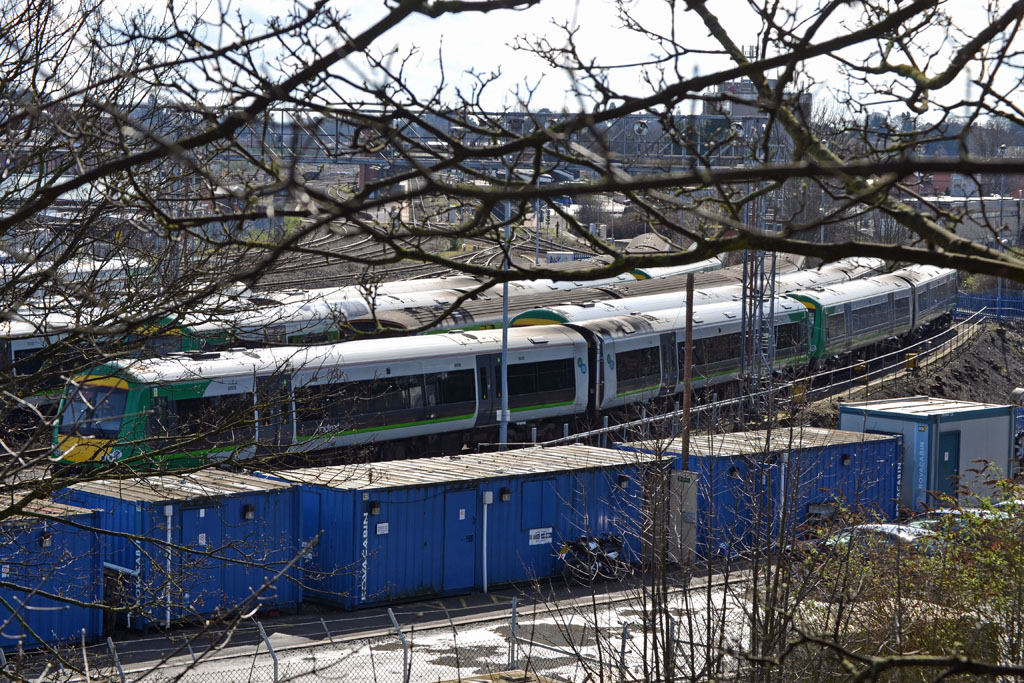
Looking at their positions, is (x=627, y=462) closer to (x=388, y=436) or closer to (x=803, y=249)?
(x=388, y=436)

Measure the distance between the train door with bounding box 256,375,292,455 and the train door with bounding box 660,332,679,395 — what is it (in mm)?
11225

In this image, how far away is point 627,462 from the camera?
18.3 metres

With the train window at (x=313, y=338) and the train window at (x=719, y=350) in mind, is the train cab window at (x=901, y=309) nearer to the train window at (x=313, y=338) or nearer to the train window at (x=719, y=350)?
the train window at (x=719, y=350)

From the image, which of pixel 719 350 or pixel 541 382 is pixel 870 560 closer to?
pixel 541 382

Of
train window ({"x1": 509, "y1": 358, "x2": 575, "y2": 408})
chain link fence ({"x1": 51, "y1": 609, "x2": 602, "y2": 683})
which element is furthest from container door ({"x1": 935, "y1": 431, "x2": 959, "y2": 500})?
chain link fence ({"x1": 51, "y1": 609, "x2": 602, "y2": 683})

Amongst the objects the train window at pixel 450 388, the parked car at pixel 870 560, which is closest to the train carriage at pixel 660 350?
the train window at pixel 450 388

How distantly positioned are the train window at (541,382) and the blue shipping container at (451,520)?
566cm

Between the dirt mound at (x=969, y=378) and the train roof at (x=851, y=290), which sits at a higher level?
the train roof at (x=851, y=290)

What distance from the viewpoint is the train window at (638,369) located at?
27.0 metres

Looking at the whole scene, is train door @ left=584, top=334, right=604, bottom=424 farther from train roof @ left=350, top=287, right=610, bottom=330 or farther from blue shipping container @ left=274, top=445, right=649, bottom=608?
blue shipping container @ left=274, top=445, right=649, bottom=608

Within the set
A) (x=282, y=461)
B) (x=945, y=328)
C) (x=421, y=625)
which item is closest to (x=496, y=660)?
(x=421, y=625)

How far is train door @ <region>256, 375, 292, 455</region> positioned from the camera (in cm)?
902

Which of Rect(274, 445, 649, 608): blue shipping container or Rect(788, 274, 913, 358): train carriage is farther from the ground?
Rect(788, 274, 913, 358): train carriage

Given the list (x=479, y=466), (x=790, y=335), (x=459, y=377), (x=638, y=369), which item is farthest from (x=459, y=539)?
(x=790, y=335)
